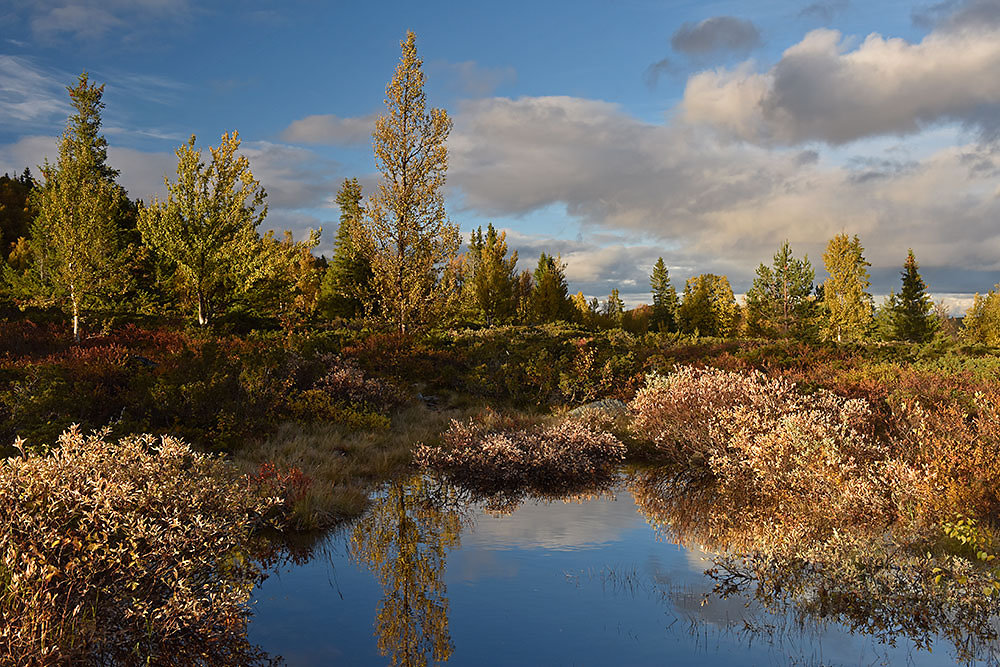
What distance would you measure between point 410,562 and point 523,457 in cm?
373

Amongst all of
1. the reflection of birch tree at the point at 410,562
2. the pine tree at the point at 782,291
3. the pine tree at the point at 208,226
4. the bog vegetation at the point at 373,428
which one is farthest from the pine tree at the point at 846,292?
the reflection of birch tree at the point at 410,562

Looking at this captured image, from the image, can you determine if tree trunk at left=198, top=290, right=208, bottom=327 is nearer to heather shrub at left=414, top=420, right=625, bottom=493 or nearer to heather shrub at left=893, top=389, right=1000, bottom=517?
heather shrub at left=414, top=420, right=625, bottom=493

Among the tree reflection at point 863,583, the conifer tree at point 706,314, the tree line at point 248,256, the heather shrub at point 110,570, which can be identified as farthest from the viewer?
the conifer tree at point 706,314

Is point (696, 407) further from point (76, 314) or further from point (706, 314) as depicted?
point (706, 314)

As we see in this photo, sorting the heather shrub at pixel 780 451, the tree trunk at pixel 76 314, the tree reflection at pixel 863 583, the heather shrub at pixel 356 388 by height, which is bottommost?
the tree reflection at pixel 863 583

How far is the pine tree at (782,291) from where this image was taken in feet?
152

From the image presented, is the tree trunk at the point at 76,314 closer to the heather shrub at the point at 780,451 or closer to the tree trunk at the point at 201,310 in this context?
the tree trunk at the point at 201,310

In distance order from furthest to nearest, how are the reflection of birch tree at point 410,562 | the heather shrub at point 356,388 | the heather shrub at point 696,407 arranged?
the heather shrub at point 356,388
the heather shrub at point 696,407
the reflection of birch tree at point 410,562

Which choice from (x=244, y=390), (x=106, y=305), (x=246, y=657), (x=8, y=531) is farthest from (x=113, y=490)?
(x=106, y=305)

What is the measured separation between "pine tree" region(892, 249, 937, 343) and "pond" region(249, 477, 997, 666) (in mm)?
44117

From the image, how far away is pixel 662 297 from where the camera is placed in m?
67.9

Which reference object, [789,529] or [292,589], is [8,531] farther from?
[789,529]

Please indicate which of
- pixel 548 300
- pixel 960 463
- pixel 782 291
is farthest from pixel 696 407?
pixel 782 291

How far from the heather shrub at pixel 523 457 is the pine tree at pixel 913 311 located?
41199 millimetres
